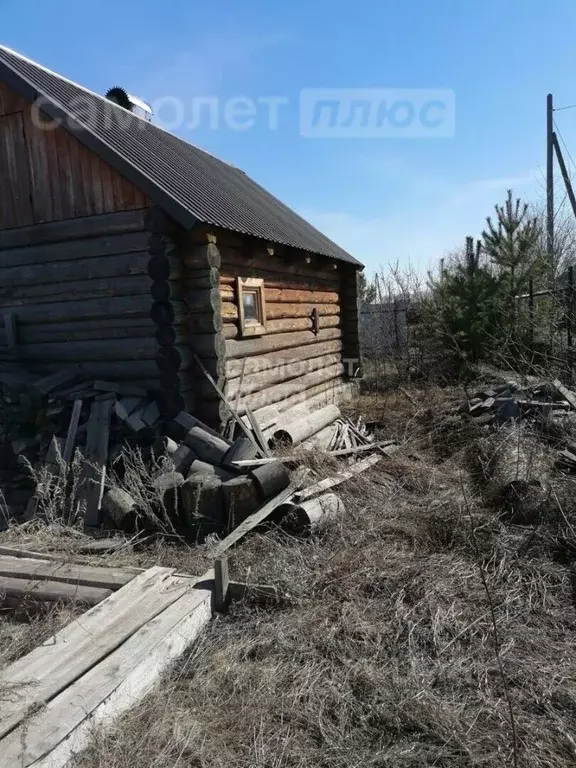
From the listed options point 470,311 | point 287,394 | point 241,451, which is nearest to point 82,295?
point 241,451

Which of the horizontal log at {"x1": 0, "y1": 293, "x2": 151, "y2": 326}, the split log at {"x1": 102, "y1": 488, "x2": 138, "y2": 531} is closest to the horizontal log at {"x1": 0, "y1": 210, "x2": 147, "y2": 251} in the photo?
the horizontal log at {"x1": 0, "y1": 293, "x2": 151, "y2": 326}

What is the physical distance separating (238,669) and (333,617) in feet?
2.59

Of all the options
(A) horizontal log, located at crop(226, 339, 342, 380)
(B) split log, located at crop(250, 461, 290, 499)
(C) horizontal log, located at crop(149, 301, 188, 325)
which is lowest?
(B) split log, located at crop(250, 461, 290, 499)

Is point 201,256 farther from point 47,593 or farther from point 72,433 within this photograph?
point 47,593

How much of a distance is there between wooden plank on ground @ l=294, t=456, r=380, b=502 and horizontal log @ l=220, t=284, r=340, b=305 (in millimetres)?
3036

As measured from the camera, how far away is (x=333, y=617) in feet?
12.7

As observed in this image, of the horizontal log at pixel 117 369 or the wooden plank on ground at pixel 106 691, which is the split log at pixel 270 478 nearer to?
the wooden plank on ground at pixel 106 691

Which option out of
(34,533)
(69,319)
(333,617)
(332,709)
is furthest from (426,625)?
(69,319)

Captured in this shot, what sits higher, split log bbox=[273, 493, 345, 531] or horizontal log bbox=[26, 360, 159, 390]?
horizontal log bbox=[26, 360, 159, 390]

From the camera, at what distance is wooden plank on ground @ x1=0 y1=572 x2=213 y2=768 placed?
2.59m

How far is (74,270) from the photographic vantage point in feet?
25.8

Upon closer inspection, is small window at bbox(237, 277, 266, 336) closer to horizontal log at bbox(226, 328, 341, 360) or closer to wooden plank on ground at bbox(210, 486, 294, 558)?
horizontal log at bbox(226, 328, 341, 360)

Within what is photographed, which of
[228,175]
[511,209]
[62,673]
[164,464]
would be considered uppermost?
[228,175]

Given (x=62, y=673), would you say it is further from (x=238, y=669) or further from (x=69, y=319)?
(x=69, y=319)
